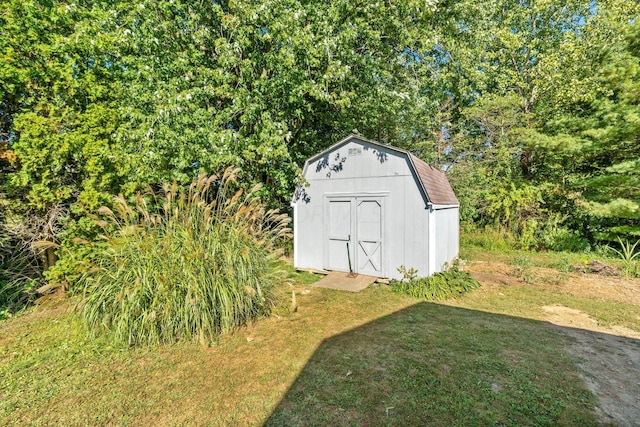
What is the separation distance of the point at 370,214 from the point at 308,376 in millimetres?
3933

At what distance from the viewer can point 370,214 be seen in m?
6.29

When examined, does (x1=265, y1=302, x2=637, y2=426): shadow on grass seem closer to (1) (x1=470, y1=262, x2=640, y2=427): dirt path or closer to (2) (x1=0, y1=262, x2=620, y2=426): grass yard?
(2) (x1=0, y1=262, x2=620, y2=426): grass yard

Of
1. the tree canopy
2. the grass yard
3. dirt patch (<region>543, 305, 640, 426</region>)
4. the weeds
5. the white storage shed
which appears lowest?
dirt patch (<region>543, 305, 640, 426</region>)

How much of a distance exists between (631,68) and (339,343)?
34.4 ft

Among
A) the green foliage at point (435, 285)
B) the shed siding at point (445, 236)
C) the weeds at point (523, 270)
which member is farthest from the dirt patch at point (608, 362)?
the shed siding at point (445, 236)

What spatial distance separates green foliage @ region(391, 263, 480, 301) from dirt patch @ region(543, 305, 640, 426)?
1378mm

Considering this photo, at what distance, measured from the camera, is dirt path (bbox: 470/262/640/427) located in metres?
2.50

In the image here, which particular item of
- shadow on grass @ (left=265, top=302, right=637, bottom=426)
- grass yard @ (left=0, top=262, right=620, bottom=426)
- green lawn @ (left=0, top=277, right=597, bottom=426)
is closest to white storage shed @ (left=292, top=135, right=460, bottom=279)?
grass yard @ (left=0, top=262, right=620, bottom=426)

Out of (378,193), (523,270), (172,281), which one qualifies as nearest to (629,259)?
(523,270)

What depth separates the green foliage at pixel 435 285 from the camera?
212 inches

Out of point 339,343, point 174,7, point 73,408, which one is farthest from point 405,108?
point 73,408

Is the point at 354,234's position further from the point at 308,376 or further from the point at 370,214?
the point at 308,376

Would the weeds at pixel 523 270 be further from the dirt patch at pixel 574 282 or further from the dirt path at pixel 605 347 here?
the dirt path at pixel 605 347

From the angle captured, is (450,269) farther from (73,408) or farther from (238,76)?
(238,76)
